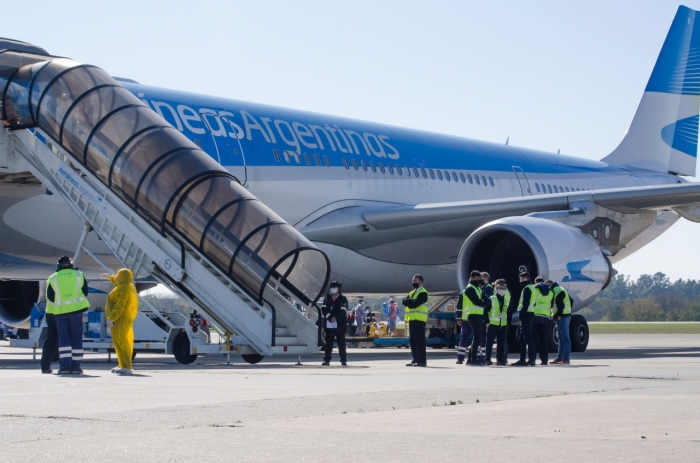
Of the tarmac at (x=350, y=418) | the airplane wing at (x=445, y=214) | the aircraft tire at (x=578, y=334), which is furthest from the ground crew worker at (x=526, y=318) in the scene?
the airplane wing at (x=445, y=214)

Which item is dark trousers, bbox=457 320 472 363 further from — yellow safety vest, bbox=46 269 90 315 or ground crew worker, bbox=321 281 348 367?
yellow safety vest, bbox=46 269 90 315

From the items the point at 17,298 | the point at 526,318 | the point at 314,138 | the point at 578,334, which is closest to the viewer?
the point at 526,318

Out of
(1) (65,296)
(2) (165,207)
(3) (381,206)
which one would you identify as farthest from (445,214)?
(1) (65,296)

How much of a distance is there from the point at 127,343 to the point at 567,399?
4.43 m

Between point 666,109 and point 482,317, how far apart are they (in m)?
14.7

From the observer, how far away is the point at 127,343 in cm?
927

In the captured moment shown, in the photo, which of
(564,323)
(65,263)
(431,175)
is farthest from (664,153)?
(65,263)

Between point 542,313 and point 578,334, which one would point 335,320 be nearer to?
point 542,313

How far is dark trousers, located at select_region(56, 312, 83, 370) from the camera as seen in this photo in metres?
9.17

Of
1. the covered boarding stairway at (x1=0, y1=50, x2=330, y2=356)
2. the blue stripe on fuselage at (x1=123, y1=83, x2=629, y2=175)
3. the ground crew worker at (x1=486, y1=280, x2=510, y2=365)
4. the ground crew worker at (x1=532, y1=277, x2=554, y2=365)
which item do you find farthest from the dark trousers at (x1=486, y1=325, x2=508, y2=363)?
the blue stripe on fuselage at (x1=123, y1=83, x2=629, y2=175)

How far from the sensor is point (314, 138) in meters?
16.0

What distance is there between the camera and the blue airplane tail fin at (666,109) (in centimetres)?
2436

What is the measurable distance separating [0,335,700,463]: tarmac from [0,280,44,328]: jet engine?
21.6 ft

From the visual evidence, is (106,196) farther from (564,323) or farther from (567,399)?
(567,399)
